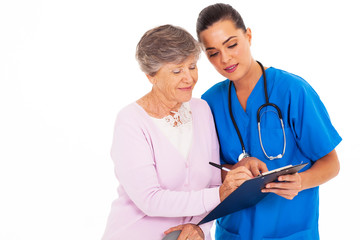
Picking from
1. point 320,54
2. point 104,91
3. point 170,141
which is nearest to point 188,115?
point 170,141

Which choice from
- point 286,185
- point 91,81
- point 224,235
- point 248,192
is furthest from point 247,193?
point 91,81

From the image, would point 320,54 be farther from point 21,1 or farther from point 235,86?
point 21,1

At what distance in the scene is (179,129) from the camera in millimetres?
1747

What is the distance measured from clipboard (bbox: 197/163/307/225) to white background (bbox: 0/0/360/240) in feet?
5.70

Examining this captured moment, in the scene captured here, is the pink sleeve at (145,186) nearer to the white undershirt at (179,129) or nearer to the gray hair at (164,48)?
the white undershirt at (179,129)

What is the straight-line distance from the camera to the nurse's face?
1698 mm

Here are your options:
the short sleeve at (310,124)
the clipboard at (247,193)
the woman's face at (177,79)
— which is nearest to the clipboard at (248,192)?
the clipboard at (247,193)

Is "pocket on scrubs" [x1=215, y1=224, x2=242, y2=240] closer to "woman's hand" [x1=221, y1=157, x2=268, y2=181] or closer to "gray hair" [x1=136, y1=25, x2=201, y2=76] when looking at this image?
"woman's hand" [x1=221, y1=157, x2=268, y2=181]

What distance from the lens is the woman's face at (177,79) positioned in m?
1.62

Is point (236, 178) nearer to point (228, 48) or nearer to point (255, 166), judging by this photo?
point (255, 166)

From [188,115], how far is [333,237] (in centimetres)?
180

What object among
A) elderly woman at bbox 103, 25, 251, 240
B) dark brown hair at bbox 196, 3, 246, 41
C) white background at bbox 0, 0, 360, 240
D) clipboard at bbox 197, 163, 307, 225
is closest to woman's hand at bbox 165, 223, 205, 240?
elderly woman at bbox 103, 25, 251, 240

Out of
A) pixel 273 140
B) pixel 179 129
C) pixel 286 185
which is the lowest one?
pixel 286 185

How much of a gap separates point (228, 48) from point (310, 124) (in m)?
0.44
